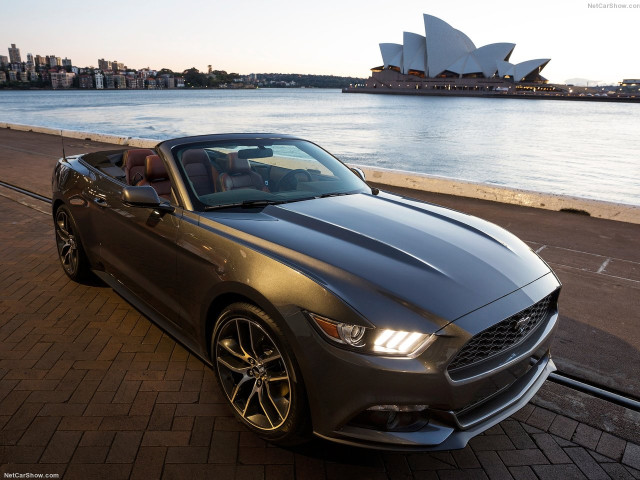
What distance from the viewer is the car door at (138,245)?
10.5 ft

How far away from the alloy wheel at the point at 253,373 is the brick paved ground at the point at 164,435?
19cm

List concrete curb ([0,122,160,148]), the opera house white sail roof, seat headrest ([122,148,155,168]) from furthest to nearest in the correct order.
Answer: the opera house white sail roof, concrete curb ([0,122,160,148]), seat headrest ([122,148,155,168])

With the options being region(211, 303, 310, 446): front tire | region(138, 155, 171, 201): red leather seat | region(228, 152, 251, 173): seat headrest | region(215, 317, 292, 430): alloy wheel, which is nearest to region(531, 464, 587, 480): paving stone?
region(211, 303, 310, 446): front tire

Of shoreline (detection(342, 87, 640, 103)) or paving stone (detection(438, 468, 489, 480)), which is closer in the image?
paving stone (detection(438, 468, 489, 480))

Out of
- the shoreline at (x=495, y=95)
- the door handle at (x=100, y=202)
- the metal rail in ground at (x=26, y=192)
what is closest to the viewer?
the door handle at (x=100, y=202)

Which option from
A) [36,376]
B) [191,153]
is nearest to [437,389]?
[191,153]

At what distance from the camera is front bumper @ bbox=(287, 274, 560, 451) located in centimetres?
→ 208

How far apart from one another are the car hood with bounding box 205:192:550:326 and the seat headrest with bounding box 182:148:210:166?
0.60 m

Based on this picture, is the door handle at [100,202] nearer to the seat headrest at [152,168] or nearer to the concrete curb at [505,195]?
the seat headrest at [152,168]

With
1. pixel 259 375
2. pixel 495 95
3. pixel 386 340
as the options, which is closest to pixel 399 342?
pixel 386 340

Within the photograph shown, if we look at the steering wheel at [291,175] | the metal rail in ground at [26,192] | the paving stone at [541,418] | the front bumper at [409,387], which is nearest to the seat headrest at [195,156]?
the steering wheel at [291,175]

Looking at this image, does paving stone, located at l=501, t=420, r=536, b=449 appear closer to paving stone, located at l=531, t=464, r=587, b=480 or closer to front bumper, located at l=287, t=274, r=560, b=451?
paving stone, located at l=531, t=464, r=587, b=480

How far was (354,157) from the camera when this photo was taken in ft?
93.4

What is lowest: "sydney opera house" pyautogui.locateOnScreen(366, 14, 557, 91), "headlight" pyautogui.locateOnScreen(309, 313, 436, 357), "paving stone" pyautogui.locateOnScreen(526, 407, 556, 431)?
"paving stone" pyautogui.locateOnScreen(526, 407, 556, 431)
